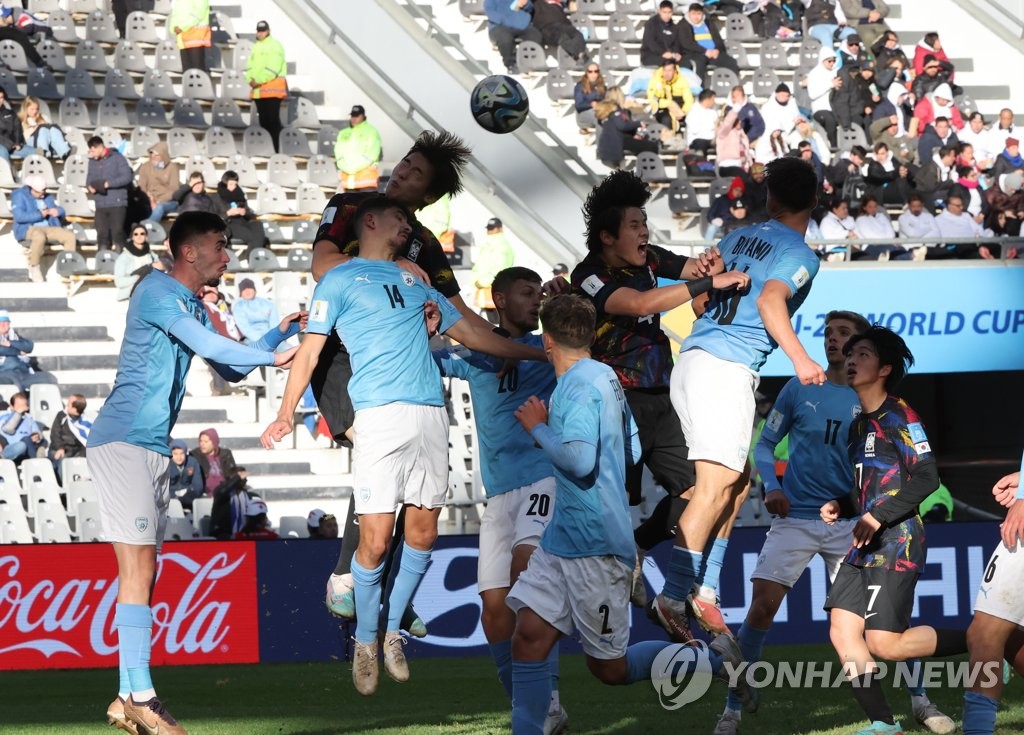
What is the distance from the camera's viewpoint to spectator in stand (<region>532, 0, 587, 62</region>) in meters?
22.1

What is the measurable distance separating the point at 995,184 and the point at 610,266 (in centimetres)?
1452

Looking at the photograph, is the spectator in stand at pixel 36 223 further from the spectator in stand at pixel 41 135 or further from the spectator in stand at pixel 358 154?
the spectator in stand at pixel 358 154

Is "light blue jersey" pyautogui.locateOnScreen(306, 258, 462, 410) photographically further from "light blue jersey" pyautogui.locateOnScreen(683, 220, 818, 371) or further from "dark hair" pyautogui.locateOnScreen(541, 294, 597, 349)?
"light blue jersey" pyautogui.locateOnScreen(683, 220, 818, 371)

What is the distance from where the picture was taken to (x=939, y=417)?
23391mm

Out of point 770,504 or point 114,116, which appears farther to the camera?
point 114,116

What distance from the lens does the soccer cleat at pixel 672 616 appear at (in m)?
7.43

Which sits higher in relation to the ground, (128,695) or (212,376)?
(212,376)

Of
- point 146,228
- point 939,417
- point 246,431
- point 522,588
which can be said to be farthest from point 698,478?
point 939,417

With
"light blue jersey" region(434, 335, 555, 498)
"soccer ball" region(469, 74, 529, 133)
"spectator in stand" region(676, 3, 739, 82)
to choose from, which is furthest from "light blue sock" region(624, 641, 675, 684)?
"spectator in stand" region(676, 3, 739, 82)

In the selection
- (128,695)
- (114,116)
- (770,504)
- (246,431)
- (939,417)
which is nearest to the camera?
(128,695)

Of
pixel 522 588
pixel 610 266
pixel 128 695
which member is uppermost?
pixel 610 266

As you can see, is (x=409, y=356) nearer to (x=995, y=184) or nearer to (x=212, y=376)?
(x=212, y=376)

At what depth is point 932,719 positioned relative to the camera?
8016 millimetres

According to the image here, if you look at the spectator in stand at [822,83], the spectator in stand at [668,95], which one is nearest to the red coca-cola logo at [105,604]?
the spectator in stand at [668,95]
